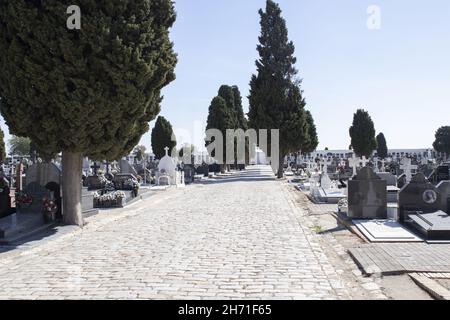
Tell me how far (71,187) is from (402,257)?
8.41 metres

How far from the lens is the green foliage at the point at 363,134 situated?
60000mm

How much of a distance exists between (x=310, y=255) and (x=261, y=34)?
3410 cm

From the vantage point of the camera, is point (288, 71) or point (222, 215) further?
point (288, 71)

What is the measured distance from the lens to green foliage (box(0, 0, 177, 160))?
404 inches

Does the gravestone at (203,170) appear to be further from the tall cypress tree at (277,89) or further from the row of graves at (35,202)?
the row of graves at (35,202)

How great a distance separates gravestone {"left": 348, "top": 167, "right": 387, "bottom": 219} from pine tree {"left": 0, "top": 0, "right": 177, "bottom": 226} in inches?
245

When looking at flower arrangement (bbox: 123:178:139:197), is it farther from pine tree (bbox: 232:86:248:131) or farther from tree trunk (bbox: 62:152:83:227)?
pine tree (bbox: 232:86:248:131)

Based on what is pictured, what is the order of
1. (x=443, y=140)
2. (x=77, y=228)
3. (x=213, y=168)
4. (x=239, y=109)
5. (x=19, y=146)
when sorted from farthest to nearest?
(x=443, y=140) < (x=19, y=146) < (x=239, y=109) < (x=213, y=168) < (x=77, y=228)

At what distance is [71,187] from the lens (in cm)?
1187

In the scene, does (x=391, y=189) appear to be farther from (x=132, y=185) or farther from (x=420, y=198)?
(x=132, y=185)

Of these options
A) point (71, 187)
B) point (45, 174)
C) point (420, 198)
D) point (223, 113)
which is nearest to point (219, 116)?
point (223, 113)
